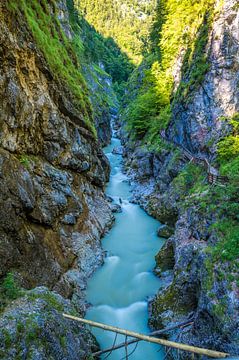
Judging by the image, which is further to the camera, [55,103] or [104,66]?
[104,66]

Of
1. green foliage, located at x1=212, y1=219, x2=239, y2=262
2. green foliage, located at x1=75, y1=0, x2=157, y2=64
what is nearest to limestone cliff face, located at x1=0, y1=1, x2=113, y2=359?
green foliage, located at x1=212, y1=219, x2=239, y2=262

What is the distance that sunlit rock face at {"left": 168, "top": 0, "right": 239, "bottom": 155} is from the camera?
19.8 meters

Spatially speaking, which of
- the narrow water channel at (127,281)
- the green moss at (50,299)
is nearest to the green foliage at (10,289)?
the green moss at (50,299)

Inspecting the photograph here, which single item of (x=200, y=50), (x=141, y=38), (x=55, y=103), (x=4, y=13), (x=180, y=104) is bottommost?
Result: (x=4, y=13)

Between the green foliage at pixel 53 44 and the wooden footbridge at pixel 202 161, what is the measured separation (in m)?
7.66

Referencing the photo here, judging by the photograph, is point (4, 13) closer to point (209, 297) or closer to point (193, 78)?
point (209, 297)

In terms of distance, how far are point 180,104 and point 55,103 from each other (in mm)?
11946

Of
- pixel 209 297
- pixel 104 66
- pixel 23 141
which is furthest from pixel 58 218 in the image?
pixel 104 66

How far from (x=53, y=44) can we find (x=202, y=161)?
12.6 m

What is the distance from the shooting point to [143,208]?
2309 centimetres

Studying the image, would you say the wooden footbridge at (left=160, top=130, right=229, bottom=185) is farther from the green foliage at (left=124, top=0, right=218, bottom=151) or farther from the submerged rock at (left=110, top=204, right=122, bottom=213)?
the submerged rock at (left=110, top=204, right=122, bottom=213)

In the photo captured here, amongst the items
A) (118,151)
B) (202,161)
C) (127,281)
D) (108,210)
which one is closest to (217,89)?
(202,161)

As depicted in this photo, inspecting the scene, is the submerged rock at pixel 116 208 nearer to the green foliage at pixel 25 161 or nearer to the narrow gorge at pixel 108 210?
the narrow gorge at pixel 108 210

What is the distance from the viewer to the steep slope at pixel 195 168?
1005cm
